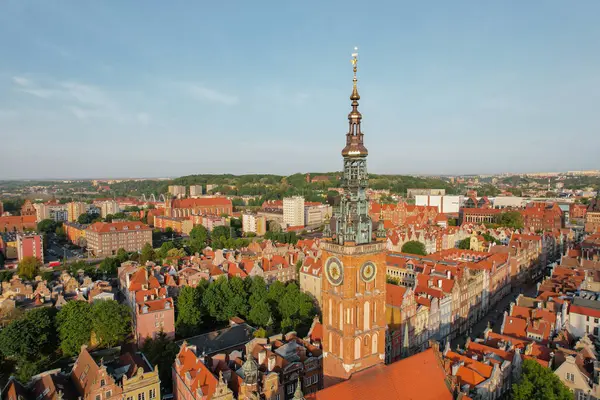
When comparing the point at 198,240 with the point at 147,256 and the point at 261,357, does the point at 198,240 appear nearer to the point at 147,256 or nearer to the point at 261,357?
the point at 147,256

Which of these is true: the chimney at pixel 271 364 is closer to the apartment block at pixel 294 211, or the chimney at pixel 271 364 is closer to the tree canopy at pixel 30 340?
the tree canopy at pixel 30 340

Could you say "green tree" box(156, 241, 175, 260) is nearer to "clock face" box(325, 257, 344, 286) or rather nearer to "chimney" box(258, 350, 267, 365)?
"chimney" box(258, 350, 267, 365)

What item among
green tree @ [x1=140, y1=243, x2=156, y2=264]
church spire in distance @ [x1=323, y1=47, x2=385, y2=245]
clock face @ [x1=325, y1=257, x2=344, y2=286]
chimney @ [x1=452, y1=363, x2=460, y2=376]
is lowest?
green tree @ [x1=140, y1=243, x2=156, y2=264]

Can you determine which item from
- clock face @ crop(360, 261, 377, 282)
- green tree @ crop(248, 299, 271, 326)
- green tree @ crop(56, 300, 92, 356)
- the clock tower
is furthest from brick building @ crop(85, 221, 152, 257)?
clock face @ crop(360, 261, 377, 282)

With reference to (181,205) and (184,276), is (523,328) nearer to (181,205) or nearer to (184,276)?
(184,276)

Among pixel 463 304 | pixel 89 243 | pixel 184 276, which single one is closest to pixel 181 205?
pixel 89 243

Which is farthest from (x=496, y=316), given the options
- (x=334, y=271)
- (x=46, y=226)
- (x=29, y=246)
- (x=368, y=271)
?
→ (x=46, y=226)

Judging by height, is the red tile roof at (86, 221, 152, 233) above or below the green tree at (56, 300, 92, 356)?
above
